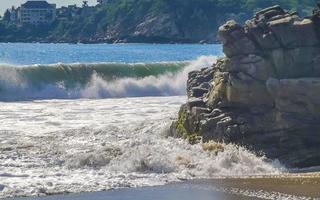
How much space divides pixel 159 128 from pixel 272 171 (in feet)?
24.0

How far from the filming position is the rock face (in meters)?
23.5

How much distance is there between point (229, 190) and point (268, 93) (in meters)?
4.74

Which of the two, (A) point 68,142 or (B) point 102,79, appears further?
(B) point 102,79

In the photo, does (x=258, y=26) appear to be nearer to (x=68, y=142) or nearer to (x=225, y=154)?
(x=225, y=154)

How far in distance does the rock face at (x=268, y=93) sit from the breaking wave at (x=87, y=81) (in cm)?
2289

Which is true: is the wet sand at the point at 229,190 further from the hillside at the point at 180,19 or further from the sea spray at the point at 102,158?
the hillside at the point at 180,19

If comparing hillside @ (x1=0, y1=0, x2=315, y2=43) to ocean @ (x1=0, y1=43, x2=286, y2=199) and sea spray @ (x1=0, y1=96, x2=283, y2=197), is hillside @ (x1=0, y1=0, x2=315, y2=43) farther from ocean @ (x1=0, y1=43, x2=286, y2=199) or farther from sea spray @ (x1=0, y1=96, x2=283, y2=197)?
sea spray @ (x1=0, y1=96, x2=283, y2=197)

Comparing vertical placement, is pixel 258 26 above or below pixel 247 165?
above

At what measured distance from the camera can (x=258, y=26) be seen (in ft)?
84.9

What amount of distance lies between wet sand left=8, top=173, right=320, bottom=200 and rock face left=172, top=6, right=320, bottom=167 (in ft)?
6.07

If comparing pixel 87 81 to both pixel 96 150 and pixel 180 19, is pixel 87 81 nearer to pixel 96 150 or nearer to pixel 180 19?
pixel 96 150

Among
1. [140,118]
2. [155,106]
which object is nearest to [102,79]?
[155,106]

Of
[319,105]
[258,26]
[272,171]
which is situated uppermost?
[258,26]

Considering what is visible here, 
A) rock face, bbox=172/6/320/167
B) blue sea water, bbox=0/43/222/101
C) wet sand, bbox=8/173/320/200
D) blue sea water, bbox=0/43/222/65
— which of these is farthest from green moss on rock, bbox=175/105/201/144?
blue sea water, bbox=0/43/222/65
